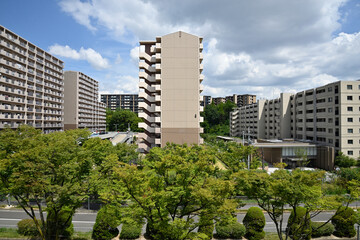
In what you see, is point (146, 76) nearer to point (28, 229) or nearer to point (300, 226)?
point (28, 229)

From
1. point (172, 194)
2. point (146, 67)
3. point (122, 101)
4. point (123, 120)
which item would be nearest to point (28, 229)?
point (172, 194)

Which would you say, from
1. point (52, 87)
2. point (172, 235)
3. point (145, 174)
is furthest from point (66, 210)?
point (52, 87)

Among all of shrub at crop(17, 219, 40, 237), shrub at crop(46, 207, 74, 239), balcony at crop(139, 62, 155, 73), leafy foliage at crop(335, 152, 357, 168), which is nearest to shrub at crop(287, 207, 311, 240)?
shrub at crop(46, 207, 74, 239)

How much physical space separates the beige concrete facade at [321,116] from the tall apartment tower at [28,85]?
231 ft

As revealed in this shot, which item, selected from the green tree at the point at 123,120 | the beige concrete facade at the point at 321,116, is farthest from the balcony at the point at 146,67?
the green tree at the point at 123,120

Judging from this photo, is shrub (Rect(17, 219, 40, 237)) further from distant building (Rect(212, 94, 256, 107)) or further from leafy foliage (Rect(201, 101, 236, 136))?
distant building (Rect(212, 94, 256, 107))

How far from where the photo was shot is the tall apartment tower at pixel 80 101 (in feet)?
276

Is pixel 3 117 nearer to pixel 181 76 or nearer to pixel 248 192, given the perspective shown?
pixel 181 76

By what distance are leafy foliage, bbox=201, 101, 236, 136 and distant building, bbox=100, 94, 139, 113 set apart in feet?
265

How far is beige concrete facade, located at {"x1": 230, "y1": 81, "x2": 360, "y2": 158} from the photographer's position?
44281mm

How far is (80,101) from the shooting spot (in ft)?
295

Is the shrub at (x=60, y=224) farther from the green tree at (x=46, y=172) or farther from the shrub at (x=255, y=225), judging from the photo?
the shrub at (x=255, y=225)

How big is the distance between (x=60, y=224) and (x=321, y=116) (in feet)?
184

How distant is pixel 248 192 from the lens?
13750 millimetres
